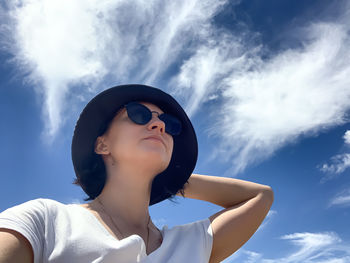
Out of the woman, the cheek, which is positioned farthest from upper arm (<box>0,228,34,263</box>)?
the cheek

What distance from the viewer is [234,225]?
11.7 feet

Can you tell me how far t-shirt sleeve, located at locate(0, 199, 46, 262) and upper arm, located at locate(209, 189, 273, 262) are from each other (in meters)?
1.75

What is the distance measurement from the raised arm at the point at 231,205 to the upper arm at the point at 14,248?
186 cm

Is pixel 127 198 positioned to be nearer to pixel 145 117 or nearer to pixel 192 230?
pixel 192 230

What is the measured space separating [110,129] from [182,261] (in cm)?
171

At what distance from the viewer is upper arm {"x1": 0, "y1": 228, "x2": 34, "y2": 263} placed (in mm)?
2141

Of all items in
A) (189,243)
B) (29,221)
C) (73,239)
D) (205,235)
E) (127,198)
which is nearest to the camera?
(29,221)

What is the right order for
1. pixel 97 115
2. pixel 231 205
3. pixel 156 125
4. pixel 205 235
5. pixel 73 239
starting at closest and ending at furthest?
pixel 73 239, pixel 205 235, pixel 156 125, pixel 97 115, pixel 231 205

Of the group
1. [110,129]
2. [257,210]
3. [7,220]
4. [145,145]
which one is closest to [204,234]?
[257,210]

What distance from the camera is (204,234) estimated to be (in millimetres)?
3402

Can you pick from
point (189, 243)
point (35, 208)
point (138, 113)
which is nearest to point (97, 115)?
point (138, 113)

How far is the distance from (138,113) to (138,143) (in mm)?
398

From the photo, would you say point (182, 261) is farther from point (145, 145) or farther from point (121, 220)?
point (145, 145)

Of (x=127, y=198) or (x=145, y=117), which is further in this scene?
(x=145, y=117)
